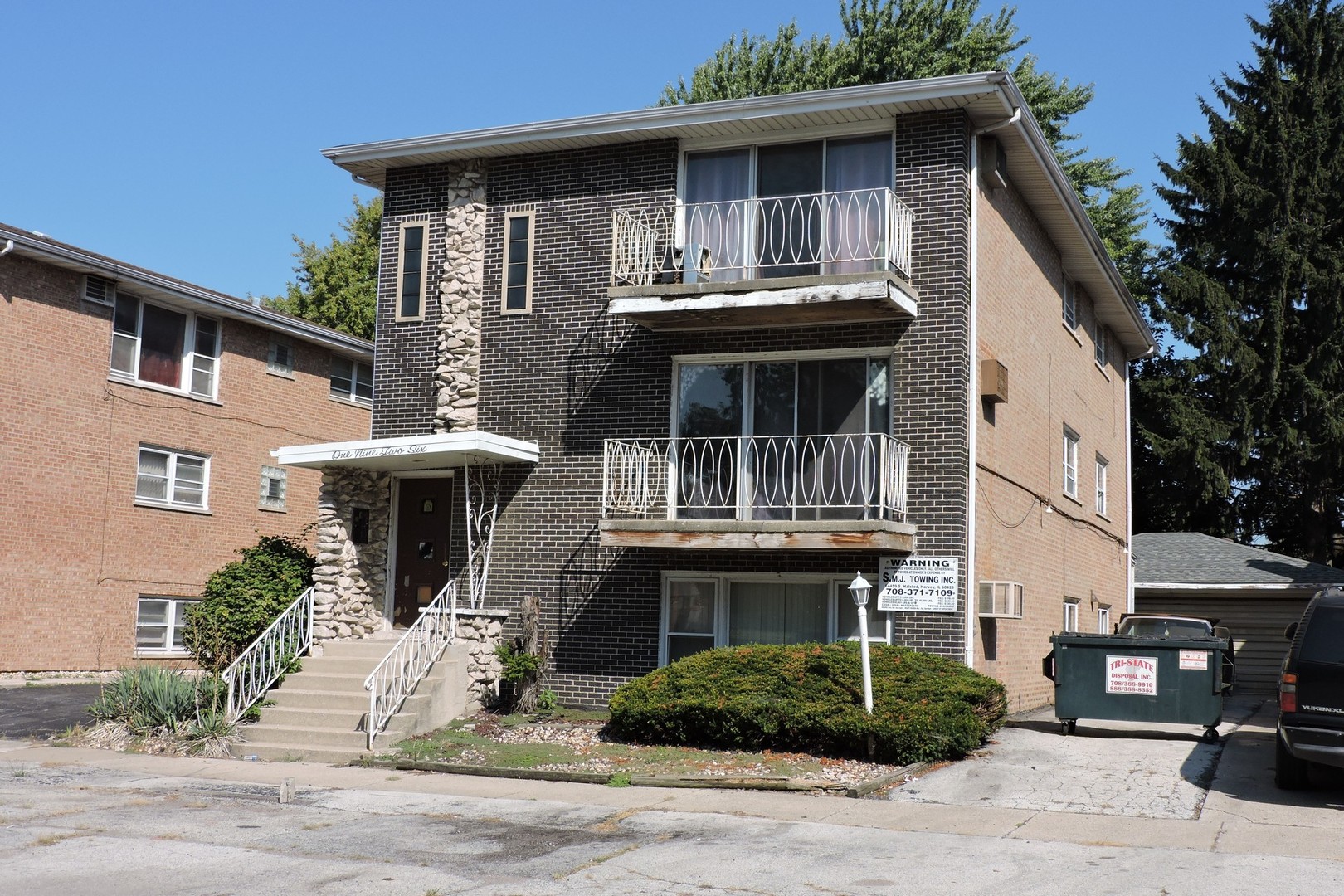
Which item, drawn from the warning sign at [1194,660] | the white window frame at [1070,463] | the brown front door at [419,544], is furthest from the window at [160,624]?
the warning sign at [1194,660]

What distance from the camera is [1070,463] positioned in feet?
70.8

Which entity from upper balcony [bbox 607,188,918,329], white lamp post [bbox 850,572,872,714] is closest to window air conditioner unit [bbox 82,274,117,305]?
upper balcony [bbox 607,188,918,329]

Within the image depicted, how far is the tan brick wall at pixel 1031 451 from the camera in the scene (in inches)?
632

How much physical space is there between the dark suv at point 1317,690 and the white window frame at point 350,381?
2051 cm

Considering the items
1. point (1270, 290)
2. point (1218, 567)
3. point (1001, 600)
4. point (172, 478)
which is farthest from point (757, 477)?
point (1270, 290)

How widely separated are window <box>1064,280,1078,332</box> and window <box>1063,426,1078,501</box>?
179 cm

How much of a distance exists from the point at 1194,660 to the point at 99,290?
714 inches

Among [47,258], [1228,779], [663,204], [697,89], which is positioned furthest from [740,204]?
[697,89]

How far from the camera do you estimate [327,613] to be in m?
16.3

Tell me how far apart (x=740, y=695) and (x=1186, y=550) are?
754 inches

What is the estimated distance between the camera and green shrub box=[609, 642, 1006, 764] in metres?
12.7

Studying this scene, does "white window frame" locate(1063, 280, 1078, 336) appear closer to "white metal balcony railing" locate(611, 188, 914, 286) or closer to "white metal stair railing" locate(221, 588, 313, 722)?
"white metal balcony railing" locate(611, 188, 914, 286)

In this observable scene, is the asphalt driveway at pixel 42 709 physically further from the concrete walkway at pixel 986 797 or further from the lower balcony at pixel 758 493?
the lower balcony at pixel 758 493

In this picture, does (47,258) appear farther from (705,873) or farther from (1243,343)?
(1243,343)
